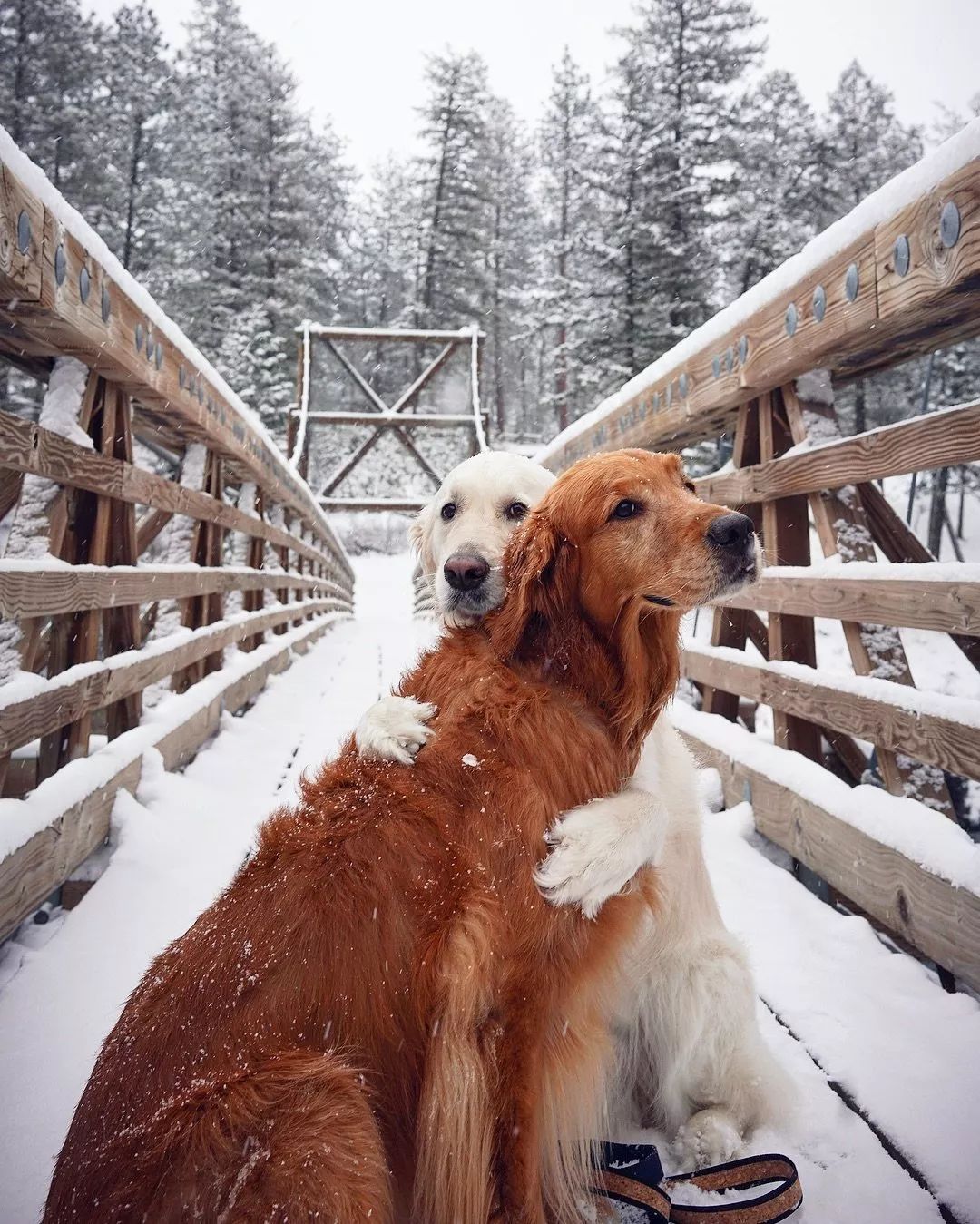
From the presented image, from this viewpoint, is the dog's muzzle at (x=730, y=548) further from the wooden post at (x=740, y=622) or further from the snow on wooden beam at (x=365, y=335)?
the snow on wooden beam at (x=365, y=335)

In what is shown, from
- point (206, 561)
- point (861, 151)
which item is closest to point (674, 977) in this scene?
point (206, 561)

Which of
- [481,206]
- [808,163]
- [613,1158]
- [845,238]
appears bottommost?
[613,1158]

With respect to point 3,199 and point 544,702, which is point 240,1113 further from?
point 3,199

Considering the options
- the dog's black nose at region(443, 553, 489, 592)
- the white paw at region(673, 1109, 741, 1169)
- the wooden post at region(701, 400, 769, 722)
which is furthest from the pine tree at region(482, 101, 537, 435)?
the white paw at region(673, 1109, 741, 1169)

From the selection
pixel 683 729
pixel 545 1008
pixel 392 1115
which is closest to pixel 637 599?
pixel 545 1008

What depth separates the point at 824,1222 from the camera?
105 centimetres

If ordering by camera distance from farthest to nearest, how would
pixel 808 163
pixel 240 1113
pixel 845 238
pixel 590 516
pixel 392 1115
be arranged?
pixel 808 163 < pixel 845 238 < pixel 590 516 < pixel 392 1115 < pixel 240 1113

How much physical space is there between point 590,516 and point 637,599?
0.18m

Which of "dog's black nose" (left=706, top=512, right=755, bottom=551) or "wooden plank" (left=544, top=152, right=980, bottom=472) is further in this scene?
"wooden plank" (left=544, top=152, right=980, bottom=472)

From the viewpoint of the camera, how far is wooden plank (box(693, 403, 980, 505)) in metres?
1.59

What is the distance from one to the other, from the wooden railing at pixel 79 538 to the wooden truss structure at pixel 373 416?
9.22 m

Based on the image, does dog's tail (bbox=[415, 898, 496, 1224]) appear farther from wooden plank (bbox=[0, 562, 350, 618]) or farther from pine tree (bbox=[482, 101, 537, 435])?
Result: pine tree (bbox=[482, 101, 537, 435])

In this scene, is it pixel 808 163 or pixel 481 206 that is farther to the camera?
pixel 481 206

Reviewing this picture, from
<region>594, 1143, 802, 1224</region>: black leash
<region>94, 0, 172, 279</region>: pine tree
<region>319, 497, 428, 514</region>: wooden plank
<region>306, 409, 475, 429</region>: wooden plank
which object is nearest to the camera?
<region>594, 1143, 802, 1224</region>: black leash
